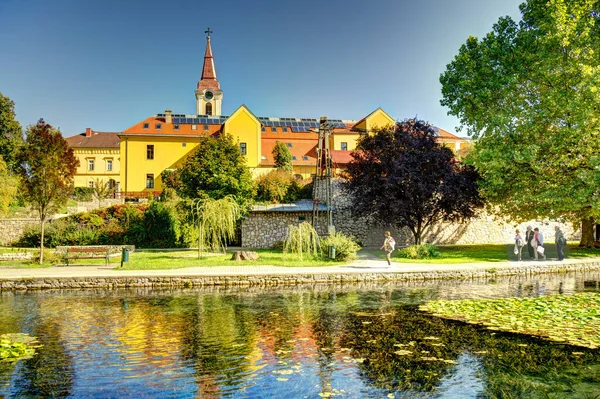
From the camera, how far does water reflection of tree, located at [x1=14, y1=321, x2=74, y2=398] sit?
7.40 meters

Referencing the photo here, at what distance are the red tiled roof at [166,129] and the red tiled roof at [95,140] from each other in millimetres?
18644

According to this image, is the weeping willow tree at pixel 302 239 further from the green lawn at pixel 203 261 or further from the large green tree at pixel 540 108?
the large green tree at pixel 540 108

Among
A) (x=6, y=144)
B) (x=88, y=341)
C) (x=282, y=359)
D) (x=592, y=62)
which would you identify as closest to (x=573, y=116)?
(x=592, y=62)

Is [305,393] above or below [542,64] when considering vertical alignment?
below

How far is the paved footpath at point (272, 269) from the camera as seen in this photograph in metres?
18.0

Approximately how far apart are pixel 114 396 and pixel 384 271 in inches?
523

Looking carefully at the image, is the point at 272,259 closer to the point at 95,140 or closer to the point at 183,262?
the point at 183,262

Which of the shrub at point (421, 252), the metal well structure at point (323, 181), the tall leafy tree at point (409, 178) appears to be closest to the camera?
the shrub at point (421, 252)

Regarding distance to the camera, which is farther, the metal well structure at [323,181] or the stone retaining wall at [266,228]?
the stone retaining wall at [266,228]

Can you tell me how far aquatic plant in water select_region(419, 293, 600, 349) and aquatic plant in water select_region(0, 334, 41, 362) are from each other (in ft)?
31.0

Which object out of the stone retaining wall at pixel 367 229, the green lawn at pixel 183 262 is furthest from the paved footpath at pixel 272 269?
the stone retaining wall at pixel 367 229

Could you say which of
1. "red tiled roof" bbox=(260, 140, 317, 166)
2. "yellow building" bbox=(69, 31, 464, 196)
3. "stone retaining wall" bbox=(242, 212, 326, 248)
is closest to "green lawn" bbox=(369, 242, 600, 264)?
"stone retaining wall" bbox=(242, 212, 326, 248)

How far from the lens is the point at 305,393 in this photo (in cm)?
735

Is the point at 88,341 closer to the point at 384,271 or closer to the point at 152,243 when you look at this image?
the point at 384,271
